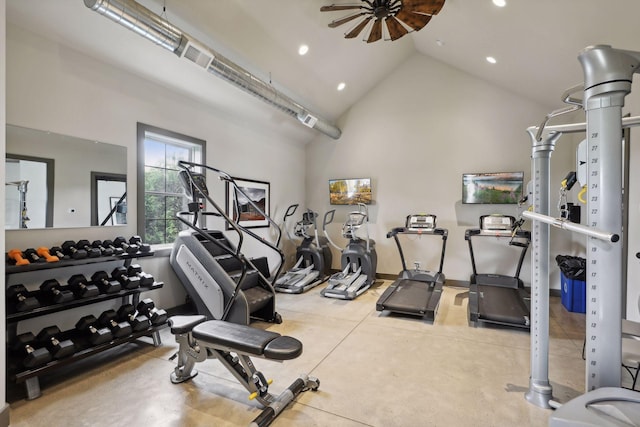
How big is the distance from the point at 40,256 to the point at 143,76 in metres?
2.43

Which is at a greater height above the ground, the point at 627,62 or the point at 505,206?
the point at 627,62

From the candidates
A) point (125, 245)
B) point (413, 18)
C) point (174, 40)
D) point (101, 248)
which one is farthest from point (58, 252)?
point (413, 18)

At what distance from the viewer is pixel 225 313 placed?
3535 millimetres

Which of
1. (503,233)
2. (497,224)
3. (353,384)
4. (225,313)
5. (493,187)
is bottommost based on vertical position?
(353,384)

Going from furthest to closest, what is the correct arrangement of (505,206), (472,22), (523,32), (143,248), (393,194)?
(393,194)
(505,206)
(472,22)
(523,32)
(143,248)

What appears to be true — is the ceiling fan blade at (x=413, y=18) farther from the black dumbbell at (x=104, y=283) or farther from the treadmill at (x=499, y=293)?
the black dumbbell at (x=104, y=283)

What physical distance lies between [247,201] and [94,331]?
3196mm

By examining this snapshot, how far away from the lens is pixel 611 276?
1314mm

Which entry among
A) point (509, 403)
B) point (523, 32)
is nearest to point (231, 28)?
point (523, 32)

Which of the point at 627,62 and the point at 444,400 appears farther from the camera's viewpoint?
the point at 444,400

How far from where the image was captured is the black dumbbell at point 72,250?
2.87m

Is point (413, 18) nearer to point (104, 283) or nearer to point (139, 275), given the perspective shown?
point (139, 275)

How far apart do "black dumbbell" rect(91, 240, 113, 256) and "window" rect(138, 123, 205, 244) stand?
660 mm

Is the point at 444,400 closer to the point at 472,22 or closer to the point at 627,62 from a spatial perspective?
the point at 627,62
